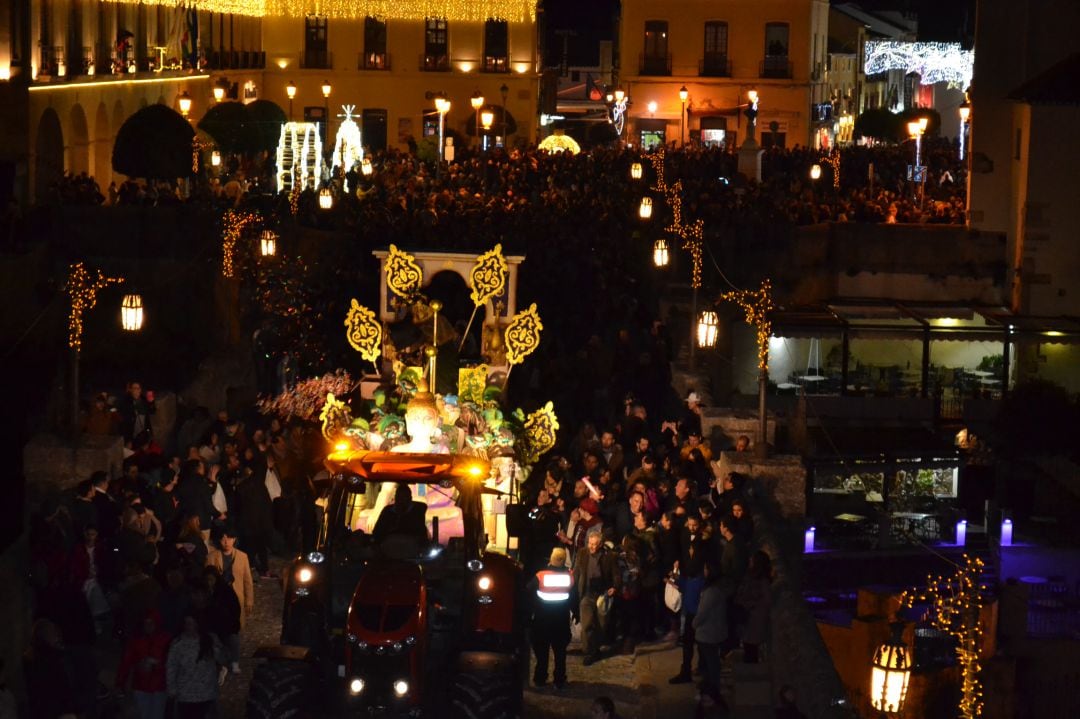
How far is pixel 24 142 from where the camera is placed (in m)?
35.2

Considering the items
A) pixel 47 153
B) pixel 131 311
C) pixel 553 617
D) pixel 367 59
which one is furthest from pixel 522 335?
pixel 367 59

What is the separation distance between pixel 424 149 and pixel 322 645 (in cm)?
3063

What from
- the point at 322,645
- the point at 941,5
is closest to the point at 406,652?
the point at 322,645

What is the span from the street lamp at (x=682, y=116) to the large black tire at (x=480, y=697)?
138 feet

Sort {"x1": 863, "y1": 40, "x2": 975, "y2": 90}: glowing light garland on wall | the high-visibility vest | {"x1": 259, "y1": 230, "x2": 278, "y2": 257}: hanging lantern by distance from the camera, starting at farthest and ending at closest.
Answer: {"x1": 863, "y1": 40, "x2": 975, "y2": 90}: glowing light garland on wall < {"x1": 259, "y1": 230, "x2": 278, "y2": 257}: hanging lantern < the high-visibility vest

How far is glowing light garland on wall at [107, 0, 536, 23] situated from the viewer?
5547 cm

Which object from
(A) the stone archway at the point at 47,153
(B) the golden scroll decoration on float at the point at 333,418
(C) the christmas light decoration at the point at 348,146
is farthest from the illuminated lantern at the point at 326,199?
(B) the golden scroll decoration on float at the point at 333,418

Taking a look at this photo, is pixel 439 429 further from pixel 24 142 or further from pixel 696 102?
pixel 696 102

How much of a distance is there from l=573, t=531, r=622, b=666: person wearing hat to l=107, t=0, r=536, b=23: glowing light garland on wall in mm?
41478

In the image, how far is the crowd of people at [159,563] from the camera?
43.0 ft

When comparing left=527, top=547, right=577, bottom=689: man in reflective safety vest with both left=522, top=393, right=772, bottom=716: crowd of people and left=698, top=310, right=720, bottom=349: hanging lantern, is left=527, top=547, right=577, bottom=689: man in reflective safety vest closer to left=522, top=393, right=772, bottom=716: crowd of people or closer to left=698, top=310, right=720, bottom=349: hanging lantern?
left=522, top=393, right=772, bottom=716: crowd of people

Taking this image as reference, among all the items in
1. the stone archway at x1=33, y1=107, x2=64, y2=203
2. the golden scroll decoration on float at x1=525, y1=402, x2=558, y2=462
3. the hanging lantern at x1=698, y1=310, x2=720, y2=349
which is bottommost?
the golden scroll decoration on float at x1=525, y1=402, x2=558, y2=462

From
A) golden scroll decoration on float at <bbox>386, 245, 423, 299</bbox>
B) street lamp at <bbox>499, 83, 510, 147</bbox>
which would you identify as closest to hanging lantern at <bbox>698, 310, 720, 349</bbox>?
golden scroll decoration on float at <bbox>386, 245, 423, 299</bbox>

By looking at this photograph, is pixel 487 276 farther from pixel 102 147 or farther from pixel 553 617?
pixel 102 147
